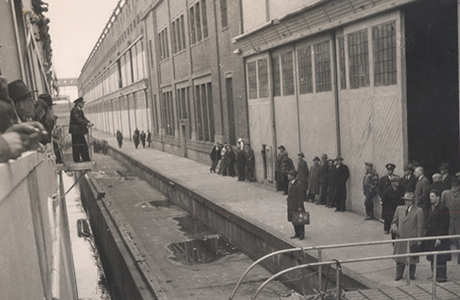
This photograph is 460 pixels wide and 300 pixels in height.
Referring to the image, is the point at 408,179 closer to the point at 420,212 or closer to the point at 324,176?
the point at 420,212

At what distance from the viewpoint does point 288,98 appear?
721 inches

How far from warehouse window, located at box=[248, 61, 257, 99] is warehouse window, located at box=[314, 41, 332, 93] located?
17.4 ft

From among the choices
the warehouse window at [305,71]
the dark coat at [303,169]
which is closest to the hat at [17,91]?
the dark coat at [303,169]

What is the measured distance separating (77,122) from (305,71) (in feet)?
24.3

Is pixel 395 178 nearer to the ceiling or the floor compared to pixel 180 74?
nearer to the floor

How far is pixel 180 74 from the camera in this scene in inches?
1335

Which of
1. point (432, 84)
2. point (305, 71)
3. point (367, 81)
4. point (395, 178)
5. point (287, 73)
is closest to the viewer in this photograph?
point (395, 178)

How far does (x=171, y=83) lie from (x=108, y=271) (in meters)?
21.6

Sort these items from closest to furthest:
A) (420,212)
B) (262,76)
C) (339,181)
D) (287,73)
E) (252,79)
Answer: (420,212), (339,181), (287,73), (262,76), (252,79)

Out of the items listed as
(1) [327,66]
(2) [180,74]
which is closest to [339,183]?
(1) [327,66]

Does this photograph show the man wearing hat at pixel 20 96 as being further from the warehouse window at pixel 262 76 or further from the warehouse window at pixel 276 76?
the warehouse window at pixel 262 76

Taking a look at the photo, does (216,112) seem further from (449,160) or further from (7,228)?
(7,228)

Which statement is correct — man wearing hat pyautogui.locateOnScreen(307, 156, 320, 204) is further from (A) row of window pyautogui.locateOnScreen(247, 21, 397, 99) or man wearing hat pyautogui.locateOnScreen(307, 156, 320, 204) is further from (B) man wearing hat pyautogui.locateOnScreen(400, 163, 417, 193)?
(B) man wearing hat pyautogui.locateOnScreen(400, 163, 417, 193)

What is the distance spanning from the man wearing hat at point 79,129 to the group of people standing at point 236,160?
9.06 metres
